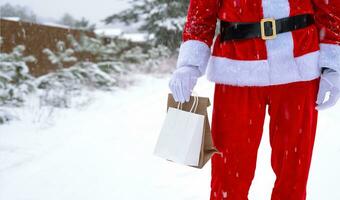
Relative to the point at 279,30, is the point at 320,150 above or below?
below

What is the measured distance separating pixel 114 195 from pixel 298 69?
5.97 ft

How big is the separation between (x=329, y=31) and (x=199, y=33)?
62 centimetres

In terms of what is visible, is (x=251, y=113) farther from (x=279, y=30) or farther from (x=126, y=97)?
(x=126, y=97)

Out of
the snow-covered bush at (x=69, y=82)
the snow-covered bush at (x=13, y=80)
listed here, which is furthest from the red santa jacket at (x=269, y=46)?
the snow-covered bush at (x=69, y=82)

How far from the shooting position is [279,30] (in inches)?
65.3

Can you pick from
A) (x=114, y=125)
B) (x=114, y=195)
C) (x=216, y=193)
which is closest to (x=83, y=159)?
(x=114, y=195)

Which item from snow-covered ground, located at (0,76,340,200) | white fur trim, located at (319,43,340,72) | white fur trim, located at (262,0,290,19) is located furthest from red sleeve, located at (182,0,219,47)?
snow-covered ground, located at (0,76,340,200)

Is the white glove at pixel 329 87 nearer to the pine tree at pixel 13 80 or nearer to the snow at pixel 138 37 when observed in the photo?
the pine tree at pixel 13 80

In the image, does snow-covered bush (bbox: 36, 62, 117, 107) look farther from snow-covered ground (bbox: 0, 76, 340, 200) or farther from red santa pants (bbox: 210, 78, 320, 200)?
red santa pants (bbox: 210, 78, 320, 200)

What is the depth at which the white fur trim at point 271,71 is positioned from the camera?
166 centimetres

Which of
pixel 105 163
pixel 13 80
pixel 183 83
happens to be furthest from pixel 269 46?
pixel 13 80

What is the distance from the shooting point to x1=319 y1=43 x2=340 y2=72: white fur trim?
1674 millimetres

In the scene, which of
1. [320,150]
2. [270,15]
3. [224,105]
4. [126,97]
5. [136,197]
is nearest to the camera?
[270,15]

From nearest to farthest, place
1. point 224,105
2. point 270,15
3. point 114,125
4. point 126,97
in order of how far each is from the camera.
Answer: point 270,15
point 224,105
point 114,125
point 126,97
